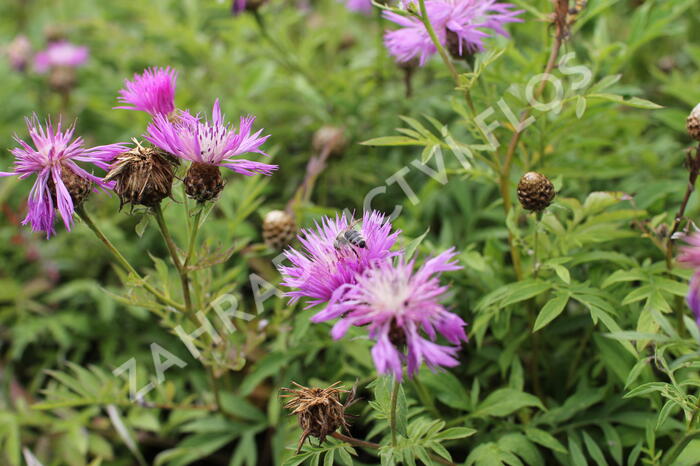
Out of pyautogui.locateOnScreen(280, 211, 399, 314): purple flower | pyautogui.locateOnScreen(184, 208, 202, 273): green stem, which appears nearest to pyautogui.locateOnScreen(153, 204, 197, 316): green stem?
pyautogui.locateOnScreen(184, 208, 202, 273): green stem

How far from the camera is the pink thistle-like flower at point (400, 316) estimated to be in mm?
887

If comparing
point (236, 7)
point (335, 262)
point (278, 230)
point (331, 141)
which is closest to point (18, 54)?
point (236, 7)

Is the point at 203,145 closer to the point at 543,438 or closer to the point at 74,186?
the point at 74,186

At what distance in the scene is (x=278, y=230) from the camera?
1694 mm

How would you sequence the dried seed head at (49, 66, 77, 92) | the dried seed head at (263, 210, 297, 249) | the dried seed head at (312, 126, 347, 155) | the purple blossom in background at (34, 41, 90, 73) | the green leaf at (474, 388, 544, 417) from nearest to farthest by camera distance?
the green leaf at (474, 388, 544, 417) < the dried seed head at (263, 210, 297, 249) < the dried seed head at (312, 126, 347, 155) < the dried seed head at (49, 66, 77, 92) < the purple blossom in background at (34, 41, 90, 73)

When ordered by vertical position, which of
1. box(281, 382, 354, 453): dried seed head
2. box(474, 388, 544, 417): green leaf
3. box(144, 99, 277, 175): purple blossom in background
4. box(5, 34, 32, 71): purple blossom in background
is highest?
box(5, 34, 32, 71): purple blossom in background

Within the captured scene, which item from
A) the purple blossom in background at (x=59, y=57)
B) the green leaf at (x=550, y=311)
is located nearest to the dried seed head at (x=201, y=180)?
the green leaf at (x=550, y=311)

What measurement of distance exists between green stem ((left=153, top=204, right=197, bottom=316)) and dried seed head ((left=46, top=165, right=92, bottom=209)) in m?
0.13

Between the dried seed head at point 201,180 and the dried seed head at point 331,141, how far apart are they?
0.91 metres

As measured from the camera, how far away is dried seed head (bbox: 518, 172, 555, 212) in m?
1.23

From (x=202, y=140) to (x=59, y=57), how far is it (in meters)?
2.14

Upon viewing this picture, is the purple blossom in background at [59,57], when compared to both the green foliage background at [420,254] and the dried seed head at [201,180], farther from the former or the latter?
the dried seed head at [201,180]

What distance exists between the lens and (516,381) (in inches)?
56.7

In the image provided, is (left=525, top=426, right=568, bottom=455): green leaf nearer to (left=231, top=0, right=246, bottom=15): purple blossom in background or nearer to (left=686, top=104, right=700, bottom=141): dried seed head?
(left=686, top=104, right=700, bottom=141): dried seed head
